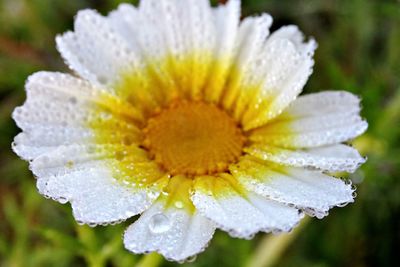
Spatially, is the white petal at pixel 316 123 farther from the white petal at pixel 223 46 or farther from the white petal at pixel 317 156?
the white petal at pixel 223 46

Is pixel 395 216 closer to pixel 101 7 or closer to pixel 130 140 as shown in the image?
pixel 130 140

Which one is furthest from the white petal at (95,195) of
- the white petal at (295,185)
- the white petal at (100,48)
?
the white petal at (100,48)

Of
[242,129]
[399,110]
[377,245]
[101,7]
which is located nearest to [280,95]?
[242,129]

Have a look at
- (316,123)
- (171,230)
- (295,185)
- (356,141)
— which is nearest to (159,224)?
(171,230)

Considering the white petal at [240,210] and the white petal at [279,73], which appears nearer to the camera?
the white petal at [240,210]

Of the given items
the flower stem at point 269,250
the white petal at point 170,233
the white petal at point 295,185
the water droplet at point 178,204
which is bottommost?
the white petal at point 170,233

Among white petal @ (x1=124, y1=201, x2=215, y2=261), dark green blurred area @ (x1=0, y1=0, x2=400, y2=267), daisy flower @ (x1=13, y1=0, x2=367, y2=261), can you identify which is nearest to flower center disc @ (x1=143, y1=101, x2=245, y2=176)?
daisy flower @ (x1=13, y1=0, x2=367, y2=261)

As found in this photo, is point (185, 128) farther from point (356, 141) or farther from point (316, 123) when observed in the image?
point (356, 141)
